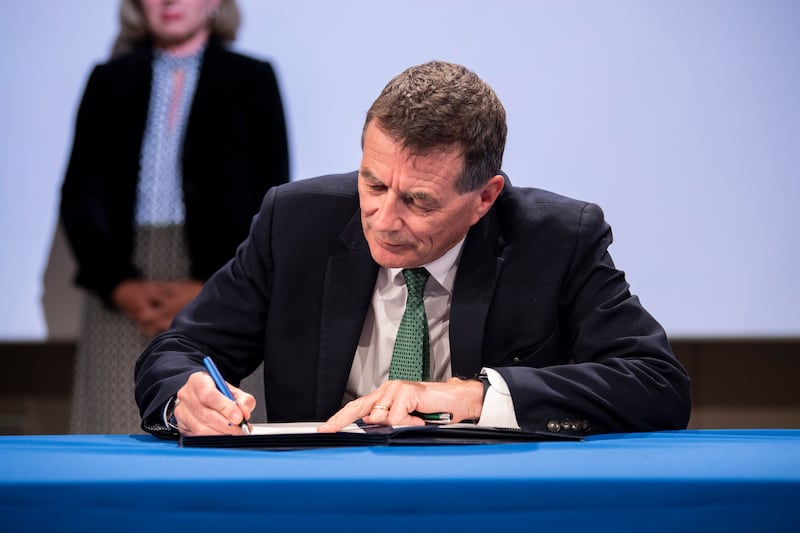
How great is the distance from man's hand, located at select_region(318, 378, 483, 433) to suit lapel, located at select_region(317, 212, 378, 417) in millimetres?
312

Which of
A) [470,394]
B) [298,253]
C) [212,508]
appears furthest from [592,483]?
[298,253]

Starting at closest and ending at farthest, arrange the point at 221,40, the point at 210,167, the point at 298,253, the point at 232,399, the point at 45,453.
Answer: the point at 45,453
the point at 232,399
the point at 298,253
the point at 210,167
the point at 221,40

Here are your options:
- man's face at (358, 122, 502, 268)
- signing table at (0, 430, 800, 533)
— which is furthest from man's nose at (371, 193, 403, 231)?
signing table at (0, 430, 800, 533)

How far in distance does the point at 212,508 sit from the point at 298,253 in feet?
3.25

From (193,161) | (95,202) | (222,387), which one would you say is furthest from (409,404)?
(95,202)

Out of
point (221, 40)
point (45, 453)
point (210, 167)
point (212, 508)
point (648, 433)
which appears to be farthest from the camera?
point (221, 40)

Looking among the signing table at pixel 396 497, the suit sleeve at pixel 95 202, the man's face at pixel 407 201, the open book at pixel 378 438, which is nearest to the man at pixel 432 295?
the man's face at pixel 407 201

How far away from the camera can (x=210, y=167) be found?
3.10 metres

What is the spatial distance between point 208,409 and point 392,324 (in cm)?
56

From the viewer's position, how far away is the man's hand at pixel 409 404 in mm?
1503

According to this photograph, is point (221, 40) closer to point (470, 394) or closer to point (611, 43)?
point (611, 43)

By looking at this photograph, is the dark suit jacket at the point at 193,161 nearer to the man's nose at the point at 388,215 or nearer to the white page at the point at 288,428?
the man's nose at the point at 388,215

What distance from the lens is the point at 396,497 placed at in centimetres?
101

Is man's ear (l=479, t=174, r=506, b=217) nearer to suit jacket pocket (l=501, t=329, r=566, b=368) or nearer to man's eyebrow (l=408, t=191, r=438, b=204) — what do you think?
man's eyebrow (l=408, t=191, r=438, b=204)
